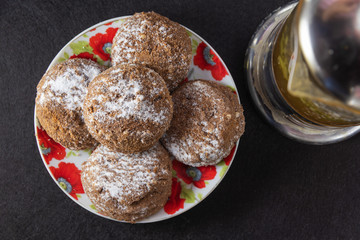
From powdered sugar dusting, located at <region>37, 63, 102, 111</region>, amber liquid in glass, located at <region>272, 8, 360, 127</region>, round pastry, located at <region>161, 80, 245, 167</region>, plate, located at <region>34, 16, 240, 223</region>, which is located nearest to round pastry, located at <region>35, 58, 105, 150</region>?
powdered sugar dusting, located at <region>37, 63, 102, 111</region>

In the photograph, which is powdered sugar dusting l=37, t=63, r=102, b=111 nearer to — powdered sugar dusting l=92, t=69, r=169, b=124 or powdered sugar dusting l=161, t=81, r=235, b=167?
→ powdered sugar dusting l=92, t=69, r=169, b=124

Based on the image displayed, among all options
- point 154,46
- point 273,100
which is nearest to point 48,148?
point 154,46

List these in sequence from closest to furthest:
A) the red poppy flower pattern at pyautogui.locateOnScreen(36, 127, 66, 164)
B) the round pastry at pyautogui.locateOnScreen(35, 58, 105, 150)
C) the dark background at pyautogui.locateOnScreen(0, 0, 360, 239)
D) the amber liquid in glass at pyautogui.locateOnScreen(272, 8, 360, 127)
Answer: the amber liquid in glass at pyautogui.locateOnScreen(272, 8, 360, 127) < the round pastry at pyautogui.locateOnScreen(35, 58, 105, 150) < the red poppy flower pattern at pyautogui.locateOnScreen(36, 127, 66, 164) < the dark background at pyautogui.locateOnScreen(0, 0, 360, 239)

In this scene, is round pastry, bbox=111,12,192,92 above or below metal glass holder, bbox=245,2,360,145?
above

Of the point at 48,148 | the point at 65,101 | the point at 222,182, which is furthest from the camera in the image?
the point at 222,182

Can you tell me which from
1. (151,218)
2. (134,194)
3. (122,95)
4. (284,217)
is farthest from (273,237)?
(122,95)

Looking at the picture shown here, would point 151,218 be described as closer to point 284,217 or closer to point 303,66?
point 284,217

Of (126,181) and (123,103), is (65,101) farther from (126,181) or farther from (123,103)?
(126,181)

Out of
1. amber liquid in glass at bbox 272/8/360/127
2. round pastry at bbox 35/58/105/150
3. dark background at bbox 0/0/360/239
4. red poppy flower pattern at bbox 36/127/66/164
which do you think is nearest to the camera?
amber liquid in glass at bbox 272/8/360/127
